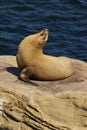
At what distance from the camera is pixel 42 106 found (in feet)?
28.4

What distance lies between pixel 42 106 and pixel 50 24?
7477 mm

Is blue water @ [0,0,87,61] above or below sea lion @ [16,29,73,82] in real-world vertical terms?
below

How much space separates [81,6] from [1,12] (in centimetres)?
288

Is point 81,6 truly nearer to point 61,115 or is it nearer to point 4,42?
point 4,42

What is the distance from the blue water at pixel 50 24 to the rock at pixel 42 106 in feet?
16.3

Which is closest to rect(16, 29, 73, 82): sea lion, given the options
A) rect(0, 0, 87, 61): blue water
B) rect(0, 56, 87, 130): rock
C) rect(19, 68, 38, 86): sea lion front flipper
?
rect(19, 68, 38, 86): sea lion front flipper

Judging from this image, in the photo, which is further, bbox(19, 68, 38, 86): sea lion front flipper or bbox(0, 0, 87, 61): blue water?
bbox(0, 0, 87, 61): blue water

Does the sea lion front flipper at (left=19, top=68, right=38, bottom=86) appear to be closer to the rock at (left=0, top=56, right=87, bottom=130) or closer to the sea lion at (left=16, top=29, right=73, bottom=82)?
the sea lion at (left=16, top=29, right=73, bottom=82)

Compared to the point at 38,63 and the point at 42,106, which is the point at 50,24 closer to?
the point at 38,63

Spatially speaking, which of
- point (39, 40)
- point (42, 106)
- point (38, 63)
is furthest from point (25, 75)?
point (42, 106)

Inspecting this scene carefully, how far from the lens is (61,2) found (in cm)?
1788

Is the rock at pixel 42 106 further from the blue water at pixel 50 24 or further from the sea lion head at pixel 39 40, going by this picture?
the blue water at pixel 50 24

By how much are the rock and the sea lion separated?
534mm

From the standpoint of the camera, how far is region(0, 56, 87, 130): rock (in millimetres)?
8594
